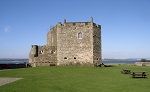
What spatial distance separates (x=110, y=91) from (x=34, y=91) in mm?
4738

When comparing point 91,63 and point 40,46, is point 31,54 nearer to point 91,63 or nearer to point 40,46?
point 40,46

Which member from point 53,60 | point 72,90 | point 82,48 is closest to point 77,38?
point 82,48

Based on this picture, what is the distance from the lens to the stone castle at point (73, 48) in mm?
47938

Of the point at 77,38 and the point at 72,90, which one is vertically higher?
the point at 77,38

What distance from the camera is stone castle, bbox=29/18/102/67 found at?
4794 centimetres

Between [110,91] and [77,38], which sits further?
[77,38]

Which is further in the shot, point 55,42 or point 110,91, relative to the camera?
point 55,42

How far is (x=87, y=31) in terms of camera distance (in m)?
48.2

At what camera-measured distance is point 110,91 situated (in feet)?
→ 59.5

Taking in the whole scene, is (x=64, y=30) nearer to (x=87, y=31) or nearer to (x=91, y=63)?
(x=87, y=31)

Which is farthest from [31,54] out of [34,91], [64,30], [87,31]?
[34,91]

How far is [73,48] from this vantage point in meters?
48.3

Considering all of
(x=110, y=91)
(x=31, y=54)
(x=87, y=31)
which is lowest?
(x=110, y=91)

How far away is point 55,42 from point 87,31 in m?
6.35
